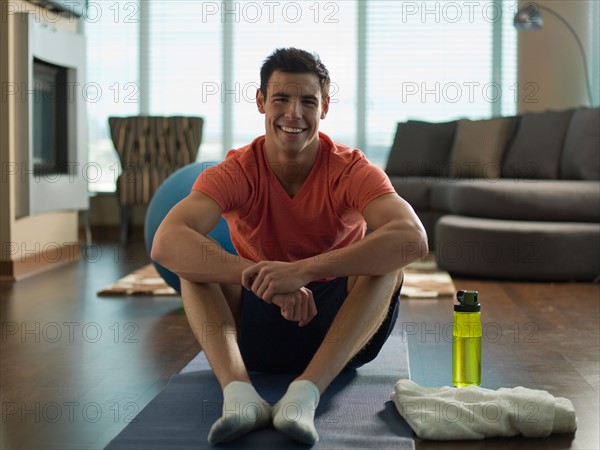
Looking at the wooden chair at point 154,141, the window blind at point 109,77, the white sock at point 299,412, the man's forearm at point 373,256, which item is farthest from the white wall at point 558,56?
the white sock at point 299,412

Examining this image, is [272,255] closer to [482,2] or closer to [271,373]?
[271,373]

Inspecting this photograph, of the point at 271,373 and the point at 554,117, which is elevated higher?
the point at 554,117

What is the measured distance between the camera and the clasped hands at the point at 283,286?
207 cm

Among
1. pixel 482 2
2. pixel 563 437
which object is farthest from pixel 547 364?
pixel 482 2

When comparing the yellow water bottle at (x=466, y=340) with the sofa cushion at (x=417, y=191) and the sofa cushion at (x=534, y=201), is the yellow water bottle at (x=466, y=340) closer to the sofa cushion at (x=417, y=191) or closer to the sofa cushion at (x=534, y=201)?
the sofa cushion at (x=534, y=201)

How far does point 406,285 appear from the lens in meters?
4.46

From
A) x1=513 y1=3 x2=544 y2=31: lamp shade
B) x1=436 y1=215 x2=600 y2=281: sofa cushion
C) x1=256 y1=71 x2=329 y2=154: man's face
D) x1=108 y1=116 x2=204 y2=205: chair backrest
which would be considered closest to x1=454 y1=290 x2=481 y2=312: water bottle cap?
x1=256 y1=71 x2=329 y2=154: man's face

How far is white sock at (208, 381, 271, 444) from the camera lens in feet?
6.08

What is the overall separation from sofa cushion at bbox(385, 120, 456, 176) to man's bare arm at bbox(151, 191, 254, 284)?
4505 mm

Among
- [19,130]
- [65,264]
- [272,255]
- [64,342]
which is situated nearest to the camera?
[272,255]

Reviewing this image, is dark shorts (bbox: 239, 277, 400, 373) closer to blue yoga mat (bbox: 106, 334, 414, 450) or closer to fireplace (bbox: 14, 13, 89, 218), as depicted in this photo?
blue yoga mat (bbox: 106, 334, 414, 450)

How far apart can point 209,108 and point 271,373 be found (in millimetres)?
5265

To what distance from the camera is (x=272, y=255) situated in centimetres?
240

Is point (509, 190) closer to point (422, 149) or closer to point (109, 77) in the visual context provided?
point (422, 149)
